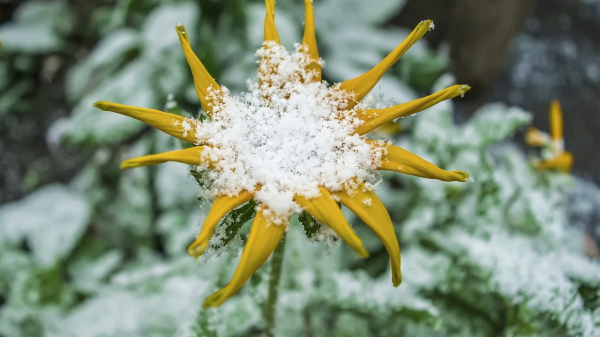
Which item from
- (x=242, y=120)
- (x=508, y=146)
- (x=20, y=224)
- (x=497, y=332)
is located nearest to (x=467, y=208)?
(x=497, y=332)

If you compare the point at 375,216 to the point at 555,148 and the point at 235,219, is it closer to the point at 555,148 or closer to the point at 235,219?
the point at 235,219

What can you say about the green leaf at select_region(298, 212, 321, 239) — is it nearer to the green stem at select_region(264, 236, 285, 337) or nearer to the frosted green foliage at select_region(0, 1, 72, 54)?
the green stem at select_region(264, 236, 285, 337)

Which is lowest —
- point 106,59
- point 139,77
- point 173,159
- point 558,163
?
point 173,159

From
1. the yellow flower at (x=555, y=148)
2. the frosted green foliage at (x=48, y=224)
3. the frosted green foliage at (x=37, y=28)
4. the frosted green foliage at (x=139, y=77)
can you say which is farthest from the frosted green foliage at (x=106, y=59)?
the yellow flower at (x=555, y=148)

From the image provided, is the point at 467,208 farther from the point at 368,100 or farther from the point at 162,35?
the point at 162,35

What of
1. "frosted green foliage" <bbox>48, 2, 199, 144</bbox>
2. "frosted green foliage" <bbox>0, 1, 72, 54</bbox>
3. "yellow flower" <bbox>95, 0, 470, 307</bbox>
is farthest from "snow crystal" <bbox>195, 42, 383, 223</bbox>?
"frosted green foliage" <bbox>0, 1, 72, 54</bbox>

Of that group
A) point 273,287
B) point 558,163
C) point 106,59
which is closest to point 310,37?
point 273,287

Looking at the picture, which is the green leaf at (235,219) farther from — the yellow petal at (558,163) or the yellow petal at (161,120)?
the yellow petal at (558,163)
